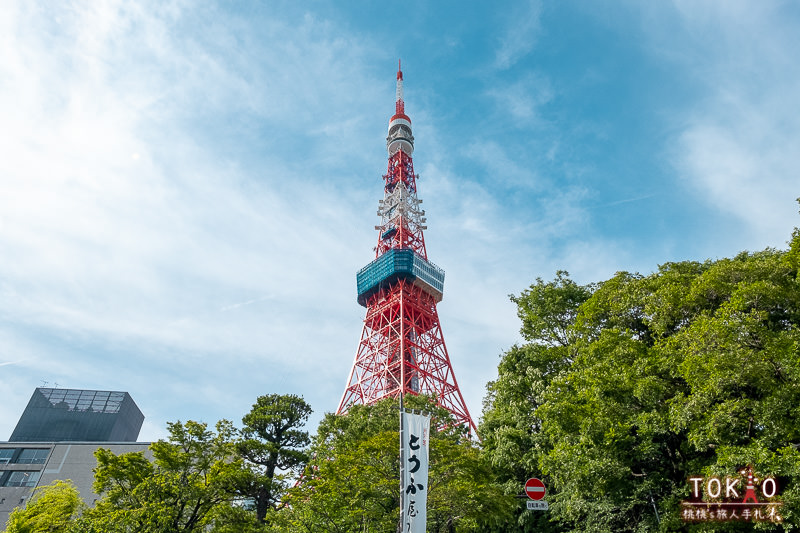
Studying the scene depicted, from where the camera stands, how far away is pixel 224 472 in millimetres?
16969

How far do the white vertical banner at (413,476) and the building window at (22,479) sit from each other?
1683 inches

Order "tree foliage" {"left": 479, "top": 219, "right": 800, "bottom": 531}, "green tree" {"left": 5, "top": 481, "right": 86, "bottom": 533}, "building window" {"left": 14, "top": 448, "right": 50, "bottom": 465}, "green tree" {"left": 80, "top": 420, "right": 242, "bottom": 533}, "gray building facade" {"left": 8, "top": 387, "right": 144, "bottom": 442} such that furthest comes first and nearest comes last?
"gray building facade" {"left": 8, "top": 387, "right": 144, "bottom": 442}, "building window" {"left": 14, "top": 448, "right": 50, "bottom": 465}, "green tree" {"left": 5, "top": 481, "right": 86, "bottom": 533}, "green tree" {"left": 80, "top": 420, "right": 242, "bottom": 533}, "tree foliage" {"left": 479, "top": 219, "right": 800, "bottom": 531}

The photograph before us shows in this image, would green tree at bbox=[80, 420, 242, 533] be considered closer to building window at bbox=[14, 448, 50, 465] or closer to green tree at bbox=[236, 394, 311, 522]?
green tree at bbox=[236, 394, 311, 522]

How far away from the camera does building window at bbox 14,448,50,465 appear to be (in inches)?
1615

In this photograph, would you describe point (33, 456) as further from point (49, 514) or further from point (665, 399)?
point (665, 399)

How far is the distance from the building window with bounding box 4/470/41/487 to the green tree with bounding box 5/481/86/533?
20691 mm

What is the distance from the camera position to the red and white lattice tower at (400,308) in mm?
40219

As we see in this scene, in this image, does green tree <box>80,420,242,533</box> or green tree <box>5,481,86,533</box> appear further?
green tree <box>5,481,86,533</box>

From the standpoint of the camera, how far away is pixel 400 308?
1731 inches

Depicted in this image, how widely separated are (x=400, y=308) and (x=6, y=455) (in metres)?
34.2

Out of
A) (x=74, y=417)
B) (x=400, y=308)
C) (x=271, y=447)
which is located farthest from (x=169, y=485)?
(x=74, y=417)

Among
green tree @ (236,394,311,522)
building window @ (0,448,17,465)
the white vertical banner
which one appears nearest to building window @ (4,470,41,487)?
building window @ (0,448,17,465)

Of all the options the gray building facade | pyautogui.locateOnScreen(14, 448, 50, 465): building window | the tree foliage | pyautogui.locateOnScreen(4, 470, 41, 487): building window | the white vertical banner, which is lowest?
the white vertical banner

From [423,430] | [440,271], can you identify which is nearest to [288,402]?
Answer: [423,430]
